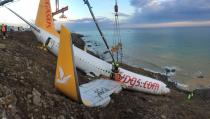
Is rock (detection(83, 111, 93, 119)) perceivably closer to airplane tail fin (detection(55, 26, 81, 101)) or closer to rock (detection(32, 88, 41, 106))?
airplane tail fin (detection(55, 26, 81, 101))

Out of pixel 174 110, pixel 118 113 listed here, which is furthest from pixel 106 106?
pixel 174 110

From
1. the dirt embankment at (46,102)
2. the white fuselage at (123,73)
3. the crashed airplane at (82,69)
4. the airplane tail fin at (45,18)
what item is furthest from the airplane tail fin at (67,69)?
the airplane tail fin at (45,18)

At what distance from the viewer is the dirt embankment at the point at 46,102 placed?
64.6 ft

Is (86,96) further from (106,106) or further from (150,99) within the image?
(150,99)

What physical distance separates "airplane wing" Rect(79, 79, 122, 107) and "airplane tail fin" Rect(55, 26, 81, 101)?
1651mm

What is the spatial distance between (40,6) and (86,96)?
21.2 metres

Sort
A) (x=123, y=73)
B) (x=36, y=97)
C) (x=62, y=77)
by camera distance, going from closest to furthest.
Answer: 1. (x=36, y=97)
2. (x=62, y=77)
3. (x=123, y=73)

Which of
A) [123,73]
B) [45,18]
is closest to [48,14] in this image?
[45,18]

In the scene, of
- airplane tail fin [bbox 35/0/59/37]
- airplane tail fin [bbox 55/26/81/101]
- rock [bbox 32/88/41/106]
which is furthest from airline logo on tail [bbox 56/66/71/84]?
airplane tail fin [bbox 35/0/59/37]

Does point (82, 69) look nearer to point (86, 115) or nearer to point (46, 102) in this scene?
point (86, 115)

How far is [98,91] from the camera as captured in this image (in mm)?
27375

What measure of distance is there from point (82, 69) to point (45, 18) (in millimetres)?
9889

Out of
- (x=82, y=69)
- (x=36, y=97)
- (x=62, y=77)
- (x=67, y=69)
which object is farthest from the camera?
(x=82, y=69)

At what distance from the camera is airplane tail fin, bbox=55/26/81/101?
20.1m
